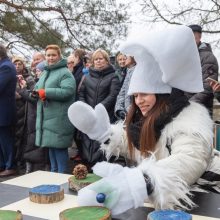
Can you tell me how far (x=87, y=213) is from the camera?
4.22 feet

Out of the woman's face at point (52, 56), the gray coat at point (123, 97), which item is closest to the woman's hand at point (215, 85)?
the gray coat at point (123, 97)

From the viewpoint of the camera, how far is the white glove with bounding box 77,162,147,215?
122 centimetres

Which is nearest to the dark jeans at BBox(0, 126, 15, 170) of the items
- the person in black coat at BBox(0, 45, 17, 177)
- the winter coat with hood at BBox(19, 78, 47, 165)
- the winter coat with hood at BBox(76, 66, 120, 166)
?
the person in black coat at BBox(0, 45, 17, 177)

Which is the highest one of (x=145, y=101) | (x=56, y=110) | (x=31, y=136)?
(x=145, y=101)

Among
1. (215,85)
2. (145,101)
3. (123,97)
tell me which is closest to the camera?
(145,101)

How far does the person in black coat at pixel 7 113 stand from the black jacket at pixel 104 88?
0.82m

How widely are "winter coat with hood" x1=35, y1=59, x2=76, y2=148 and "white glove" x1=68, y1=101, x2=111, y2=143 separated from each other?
2002 millimetres

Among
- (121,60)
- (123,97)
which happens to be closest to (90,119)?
(123,97)

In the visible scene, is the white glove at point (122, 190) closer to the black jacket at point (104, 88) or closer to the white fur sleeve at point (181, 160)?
the white fur sleeve at point (181, 160)

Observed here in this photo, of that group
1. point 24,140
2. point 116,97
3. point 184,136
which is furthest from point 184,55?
point 24,140

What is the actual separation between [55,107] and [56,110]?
0.09ft

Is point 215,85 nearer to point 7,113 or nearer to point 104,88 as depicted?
point 104,88

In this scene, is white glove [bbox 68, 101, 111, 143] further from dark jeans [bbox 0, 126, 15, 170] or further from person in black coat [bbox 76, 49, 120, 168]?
dark jeans [bbox 0, 126, 15, 170]

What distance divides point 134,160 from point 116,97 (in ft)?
6.79
